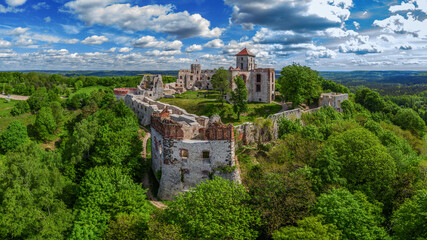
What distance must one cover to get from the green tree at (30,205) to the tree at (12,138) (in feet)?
90.5

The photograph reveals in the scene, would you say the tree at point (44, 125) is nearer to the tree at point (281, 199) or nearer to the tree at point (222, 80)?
the tree at point (222, 80)

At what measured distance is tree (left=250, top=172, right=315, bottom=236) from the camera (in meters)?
20.7

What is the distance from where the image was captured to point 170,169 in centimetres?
2758

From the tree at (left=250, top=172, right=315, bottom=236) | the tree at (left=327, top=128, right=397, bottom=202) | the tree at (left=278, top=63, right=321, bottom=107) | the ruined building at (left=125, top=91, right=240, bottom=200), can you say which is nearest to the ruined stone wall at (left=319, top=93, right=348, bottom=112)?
the tree at (left=278, top=63, right=321, bottom=107)

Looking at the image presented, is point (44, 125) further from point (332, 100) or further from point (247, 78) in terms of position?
point (332, 100)

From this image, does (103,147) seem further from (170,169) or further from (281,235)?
(281,235)

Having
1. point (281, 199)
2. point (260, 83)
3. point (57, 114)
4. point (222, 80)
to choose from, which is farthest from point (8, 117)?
point (281, 199)

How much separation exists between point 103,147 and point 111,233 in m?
15.4

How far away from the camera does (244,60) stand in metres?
75.0

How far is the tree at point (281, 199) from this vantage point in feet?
67.8

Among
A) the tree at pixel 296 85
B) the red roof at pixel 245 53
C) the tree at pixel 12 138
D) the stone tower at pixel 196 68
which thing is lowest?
the tree at pixel 12 138

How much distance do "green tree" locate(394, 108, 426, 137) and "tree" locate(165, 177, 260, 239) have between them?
55.8 m

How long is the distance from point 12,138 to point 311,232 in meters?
55.5

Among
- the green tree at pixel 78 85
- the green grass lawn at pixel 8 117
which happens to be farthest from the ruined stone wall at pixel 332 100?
the green tree at pixel 78 85
